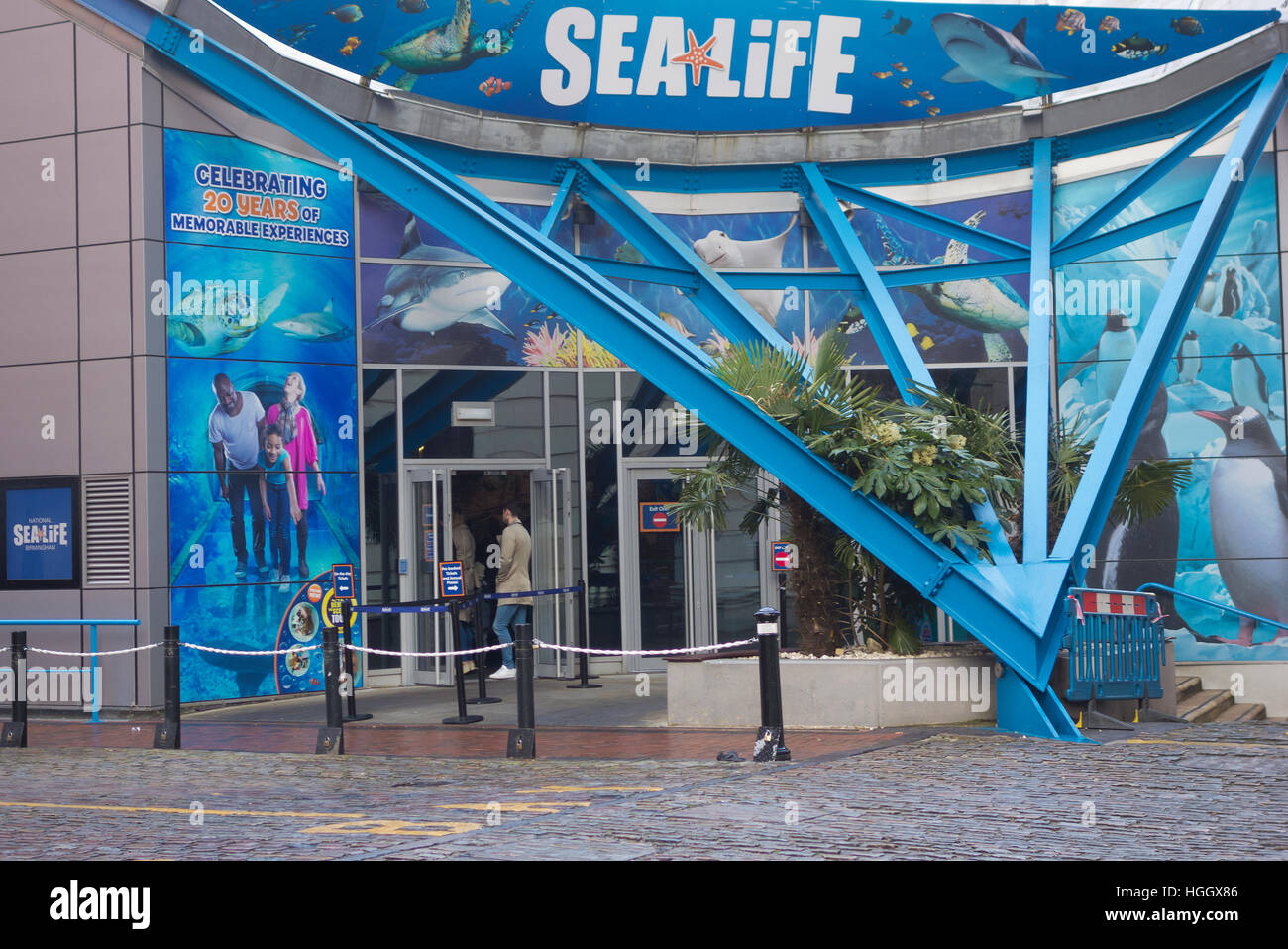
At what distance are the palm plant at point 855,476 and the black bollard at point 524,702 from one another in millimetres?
2536

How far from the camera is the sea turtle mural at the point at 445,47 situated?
48.8 feet

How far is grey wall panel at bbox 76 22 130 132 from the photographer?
48.9ft

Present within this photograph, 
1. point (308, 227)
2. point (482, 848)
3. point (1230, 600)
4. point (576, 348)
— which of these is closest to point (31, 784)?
point (482, 848)

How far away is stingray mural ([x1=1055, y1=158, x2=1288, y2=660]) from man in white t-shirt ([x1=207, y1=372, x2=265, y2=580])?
9628 millimetres

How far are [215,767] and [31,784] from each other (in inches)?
51.0

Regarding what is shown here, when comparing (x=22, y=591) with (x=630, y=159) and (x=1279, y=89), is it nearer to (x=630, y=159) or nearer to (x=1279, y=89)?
(x=630, y=159)

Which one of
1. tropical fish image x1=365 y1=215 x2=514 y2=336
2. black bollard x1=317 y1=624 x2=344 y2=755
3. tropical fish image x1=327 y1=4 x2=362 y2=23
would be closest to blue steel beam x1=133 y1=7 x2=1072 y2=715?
tropical fish image x1=327 y1=4 x2=362 y2=23

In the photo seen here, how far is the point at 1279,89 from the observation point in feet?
48.5

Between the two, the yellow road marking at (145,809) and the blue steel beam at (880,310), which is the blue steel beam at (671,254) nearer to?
the blue steel beam at (880,310)

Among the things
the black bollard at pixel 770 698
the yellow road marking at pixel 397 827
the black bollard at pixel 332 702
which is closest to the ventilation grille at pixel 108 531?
the black bollard at pixel 332 702

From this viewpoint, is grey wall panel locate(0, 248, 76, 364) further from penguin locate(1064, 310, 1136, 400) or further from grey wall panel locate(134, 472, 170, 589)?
penguin locate(1064, 310, 1136, 400)

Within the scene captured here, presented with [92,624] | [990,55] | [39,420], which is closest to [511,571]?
[92,624]

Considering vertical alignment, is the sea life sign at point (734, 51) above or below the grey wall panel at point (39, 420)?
above

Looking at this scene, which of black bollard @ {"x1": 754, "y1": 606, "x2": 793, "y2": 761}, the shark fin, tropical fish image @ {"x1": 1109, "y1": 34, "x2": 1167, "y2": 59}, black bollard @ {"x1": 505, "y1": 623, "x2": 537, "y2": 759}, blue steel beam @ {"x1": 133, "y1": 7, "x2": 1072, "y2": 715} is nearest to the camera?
black bollard @ {"x1": 754, "y1": 606, "x2": 793, "y2": 761}
